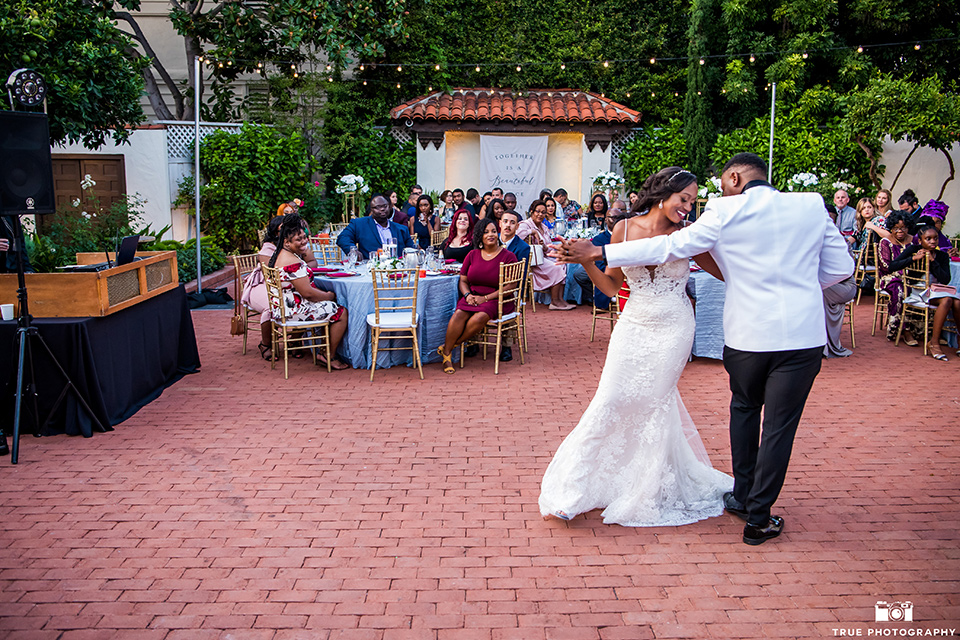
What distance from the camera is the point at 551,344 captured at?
8602mm

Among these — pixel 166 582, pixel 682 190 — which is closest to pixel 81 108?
pixel 166 582

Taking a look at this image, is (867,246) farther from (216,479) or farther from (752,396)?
(216,479)

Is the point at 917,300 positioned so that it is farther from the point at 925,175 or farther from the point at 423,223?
the point at 925,175

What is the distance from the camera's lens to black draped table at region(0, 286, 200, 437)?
538 cm

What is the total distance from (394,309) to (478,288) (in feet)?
3.09

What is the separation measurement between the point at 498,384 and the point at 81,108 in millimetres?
5812

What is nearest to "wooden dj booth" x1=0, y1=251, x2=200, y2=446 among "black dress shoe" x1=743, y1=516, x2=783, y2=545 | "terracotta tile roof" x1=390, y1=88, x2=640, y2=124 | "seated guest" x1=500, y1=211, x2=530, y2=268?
"seated guest" x1=500, y1=211, x2=530, y2=268

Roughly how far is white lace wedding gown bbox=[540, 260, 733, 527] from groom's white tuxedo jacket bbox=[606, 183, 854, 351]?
1.54 feet

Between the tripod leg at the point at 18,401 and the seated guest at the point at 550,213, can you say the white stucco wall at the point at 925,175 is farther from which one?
the tripod leg at the point at 18,401

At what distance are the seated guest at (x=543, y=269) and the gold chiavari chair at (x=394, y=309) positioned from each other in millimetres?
3662

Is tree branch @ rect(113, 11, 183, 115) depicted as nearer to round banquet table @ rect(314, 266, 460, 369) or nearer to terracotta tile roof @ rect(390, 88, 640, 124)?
terracotta tile roof @ rect(390, 88, 640, 124)

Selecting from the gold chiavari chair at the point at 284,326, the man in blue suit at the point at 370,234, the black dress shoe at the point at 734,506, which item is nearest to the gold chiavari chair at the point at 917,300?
the black dress shoe at the point at 734,506

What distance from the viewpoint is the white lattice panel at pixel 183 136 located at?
14.4 metres

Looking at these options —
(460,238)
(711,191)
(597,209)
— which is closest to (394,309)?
(460,238)
